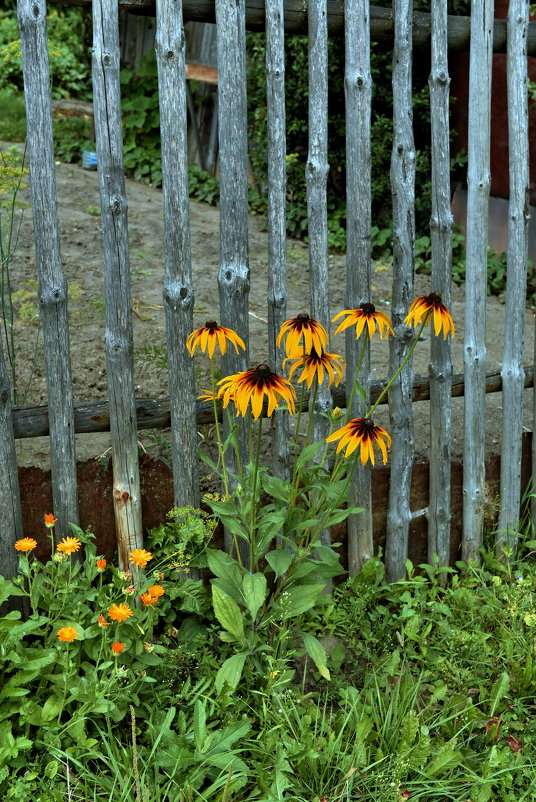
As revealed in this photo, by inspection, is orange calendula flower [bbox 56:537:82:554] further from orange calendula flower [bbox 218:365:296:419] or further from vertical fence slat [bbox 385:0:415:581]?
vertical fence slat [bbox 385:0:415:581]

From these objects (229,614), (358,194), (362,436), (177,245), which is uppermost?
(358,194)

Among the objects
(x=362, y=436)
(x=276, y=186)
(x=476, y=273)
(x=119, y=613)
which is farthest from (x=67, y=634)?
(x=476, y=273)

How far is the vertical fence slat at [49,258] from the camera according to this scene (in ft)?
8.70

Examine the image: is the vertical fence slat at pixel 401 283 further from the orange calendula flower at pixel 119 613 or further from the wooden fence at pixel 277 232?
the orange calendula flower at pixel 119 613

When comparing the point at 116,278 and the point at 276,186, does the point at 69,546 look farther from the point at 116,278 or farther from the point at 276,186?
the point at 276,186

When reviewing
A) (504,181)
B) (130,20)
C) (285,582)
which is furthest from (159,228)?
(285,582)

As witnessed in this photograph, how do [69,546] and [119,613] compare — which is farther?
[69,546]

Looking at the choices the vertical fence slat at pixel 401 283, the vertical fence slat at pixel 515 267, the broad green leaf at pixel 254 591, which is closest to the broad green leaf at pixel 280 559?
the broad green leaf at pixel 254 591

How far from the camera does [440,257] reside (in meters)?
3.33

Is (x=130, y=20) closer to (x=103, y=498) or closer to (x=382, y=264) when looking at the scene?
(x=382, y=264)

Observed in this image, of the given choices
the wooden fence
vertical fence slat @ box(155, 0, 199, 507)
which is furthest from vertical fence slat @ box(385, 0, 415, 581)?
vertical fence slat @ box(155, 0, 199, 507)

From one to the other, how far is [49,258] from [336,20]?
1.26 metres

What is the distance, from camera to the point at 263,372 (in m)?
2.43

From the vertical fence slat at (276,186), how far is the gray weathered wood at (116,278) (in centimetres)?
48
